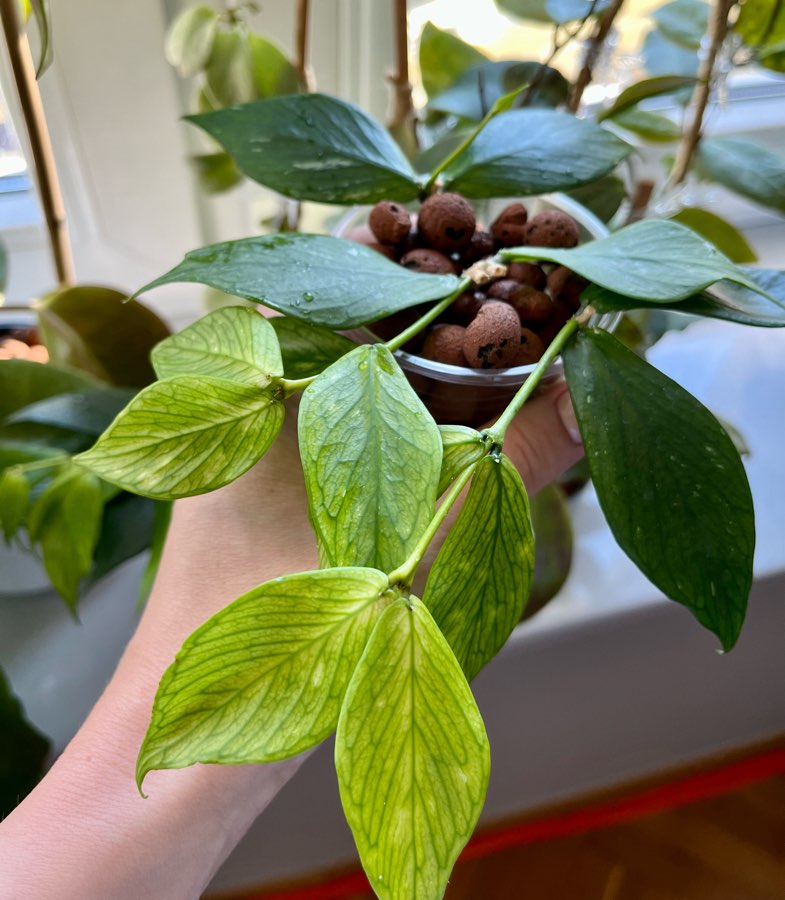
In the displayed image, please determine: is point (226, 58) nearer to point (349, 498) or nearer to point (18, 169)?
point (18, 169)

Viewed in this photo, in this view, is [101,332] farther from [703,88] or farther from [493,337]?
[703,88]

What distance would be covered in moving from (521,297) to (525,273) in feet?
0.07

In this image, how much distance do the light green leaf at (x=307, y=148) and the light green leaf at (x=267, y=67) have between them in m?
0.25

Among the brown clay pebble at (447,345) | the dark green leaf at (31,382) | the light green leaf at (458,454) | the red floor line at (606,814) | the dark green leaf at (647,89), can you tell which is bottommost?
the red floor line at (606,814)

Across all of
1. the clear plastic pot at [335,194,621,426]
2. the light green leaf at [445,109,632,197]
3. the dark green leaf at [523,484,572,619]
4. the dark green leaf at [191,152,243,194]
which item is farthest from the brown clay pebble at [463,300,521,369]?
the dark green leaf at [191,152,243,194]

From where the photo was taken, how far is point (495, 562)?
0.29 m

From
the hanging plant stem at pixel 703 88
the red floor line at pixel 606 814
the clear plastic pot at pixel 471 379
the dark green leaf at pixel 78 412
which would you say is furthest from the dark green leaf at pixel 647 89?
the red floor line at pixel 606 814

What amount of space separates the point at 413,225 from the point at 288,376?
0.50 feet

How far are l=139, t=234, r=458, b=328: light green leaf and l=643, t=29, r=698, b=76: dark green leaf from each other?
0.45 m

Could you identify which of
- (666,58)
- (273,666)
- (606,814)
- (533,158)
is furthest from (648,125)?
(606,814)

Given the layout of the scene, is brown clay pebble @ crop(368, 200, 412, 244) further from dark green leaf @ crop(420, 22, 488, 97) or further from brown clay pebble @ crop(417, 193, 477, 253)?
dark green leaf @ crop(420, 22, 488, 97)

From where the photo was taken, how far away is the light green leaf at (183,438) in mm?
298

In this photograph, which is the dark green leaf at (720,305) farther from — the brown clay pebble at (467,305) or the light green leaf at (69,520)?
the light green leaf at (69,520)

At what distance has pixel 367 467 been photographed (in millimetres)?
275
